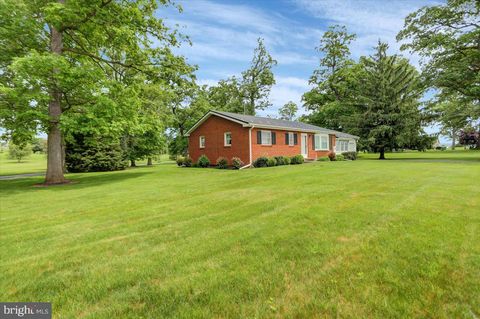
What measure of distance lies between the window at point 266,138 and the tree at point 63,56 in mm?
9789

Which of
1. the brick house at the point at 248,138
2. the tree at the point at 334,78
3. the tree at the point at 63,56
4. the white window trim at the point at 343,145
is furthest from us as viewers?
the tree at the point at 334,78

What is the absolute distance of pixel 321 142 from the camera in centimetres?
2744

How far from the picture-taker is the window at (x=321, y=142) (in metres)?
26.9

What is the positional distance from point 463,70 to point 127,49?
2693 cm

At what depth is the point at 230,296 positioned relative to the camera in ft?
8.55

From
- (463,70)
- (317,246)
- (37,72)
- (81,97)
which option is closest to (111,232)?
(317,246)

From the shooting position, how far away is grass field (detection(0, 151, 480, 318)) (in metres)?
2.47

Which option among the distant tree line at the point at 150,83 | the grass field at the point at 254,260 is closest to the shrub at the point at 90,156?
the distant tree line at the point at 150,83

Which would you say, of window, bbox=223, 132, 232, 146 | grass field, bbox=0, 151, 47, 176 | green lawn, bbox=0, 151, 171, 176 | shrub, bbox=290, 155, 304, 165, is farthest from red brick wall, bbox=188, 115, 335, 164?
grass field, bbox=0, 151, 47, 176

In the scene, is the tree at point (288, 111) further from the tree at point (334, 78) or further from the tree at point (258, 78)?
the tree at point (258, 78)

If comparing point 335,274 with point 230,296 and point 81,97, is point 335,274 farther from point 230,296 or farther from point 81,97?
point 81,97

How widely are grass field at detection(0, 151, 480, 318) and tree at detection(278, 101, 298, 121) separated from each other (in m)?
58.2

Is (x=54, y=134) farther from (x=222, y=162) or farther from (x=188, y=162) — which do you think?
(x=188, y=162)

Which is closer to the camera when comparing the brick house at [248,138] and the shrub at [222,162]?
the brick house at [248,138]
